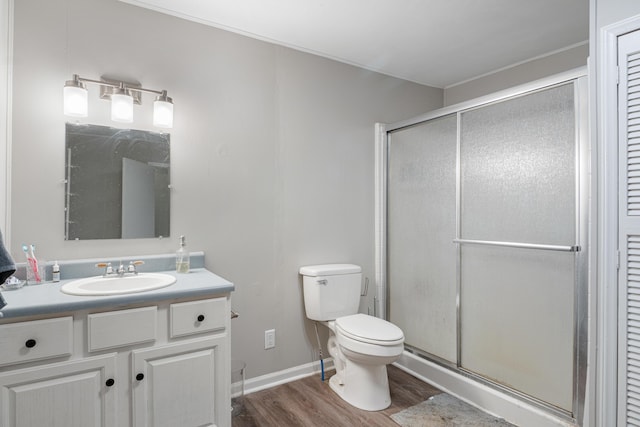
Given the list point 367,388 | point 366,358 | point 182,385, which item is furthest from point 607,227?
point 182,385

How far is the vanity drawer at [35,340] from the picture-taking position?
4.08ft

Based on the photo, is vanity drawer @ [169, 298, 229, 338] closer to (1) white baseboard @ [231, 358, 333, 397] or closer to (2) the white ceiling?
(1) white baseboard @ [231, 358, 333, 397]

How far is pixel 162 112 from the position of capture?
76.0 inches

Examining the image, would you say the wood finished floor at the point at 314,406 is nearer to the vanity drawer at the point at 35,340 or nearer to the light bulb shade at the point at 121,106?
the vanity drawer at the point at 35,340

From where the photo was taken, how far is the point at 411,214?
2.63 metres

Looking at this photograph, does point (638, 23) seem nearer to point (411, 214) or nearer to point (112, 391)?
point (411, 214)

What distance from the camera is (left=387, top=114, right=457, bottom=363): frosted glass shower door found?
7.68 ft

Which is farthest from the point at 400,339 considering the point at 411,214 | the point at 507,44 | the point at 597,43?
the point at 507,44

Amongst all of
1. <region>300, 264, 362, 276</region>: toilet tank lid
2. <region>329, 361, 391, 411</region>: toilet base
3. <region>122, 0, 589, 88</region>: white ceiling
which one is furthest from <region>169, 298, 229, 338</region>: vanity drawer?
<region>122, 0, 589, 88</region>: white ceiling

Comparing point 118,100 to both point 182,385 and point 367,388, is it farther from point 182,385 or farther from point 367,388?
point 367,388

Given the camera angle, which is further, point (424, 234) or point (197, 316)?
point (424, 234)

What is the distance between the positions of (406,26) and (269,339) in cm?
220

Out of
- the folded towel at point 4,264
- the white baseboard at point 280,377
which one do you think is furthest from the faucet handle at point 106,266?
the white baseboard at point 280,377

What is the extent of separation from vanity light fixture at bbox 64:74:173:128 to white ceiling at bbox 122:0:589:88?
0.48m
